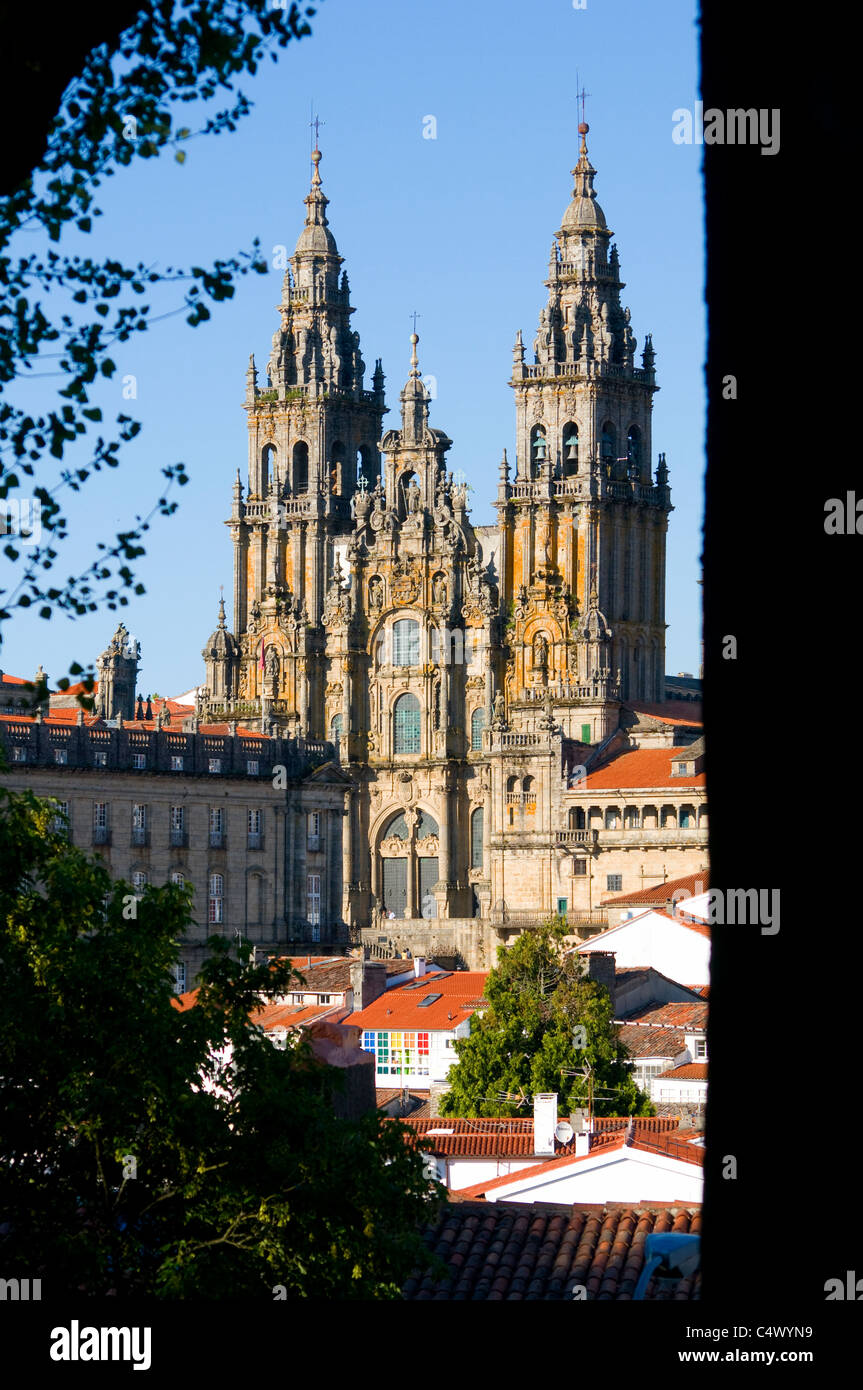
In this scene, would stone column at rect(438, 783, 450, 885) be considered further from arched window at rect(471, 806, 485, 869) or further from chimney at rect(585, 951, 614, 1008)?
chimney at rect(585, 951, 614, 1008)

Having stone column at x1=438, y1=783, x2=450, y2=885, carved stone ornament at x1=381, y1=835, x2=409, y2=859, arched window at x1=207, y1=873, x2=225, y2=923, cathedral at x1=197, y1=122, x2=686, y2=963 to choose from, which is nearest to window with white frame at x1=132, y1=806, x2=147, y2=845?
arched window at x1=207, y1=873, x2=225, y2=923

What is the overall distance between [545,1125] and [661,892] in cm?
5335

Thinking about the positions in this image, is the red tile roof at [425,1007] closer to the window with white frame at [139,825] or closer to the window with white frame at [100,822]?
the window with white frame at [100,822]

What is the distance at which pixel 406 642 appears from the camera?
122 meters

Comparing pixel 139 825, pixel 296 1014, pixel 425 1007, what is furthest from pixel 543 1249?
pixel 139 825

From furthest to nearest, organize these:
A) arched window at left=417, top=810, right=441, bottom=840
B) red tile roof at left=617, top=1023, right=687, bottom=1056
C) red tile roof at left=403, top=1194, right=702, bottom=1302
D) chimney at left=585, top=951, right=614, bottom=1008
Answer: arched window at left=417, top=810, right=441, bottom=840
chimney at left=585, top=951, right=614, bottom=1008
red tile roof at left=617, top=1023, right=687, bottom=1056
red tile roof at left=403, top=1194, right=702, bottom=1302

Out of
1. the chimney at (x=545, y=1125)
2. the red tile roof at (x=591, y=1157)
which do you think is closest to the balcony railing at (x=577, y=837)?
the chimney at (x=545, y=1125)

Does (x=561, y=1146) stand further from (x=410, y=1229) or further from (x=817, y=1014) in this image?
(x=817, y=1014)

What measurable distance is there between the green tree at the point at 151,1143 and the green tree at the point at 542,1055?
37.0m

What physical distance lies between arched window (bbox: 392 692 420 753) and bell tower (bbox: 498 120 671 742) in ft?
18.6

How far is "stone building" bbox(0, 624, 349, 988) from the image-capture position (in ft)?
309

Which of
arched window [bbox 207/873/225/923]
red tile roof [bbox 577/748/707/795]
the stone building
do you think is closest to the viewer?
the stone building

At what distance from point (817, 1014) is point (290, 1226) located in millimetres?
14634
